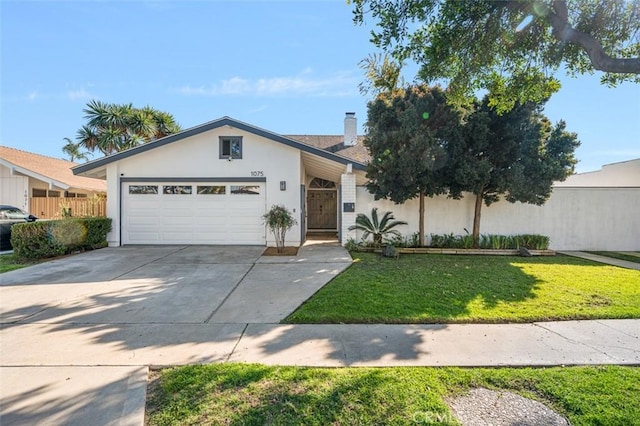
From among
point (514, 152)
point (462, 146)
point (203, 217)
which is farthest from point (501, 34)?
point (203, 217)

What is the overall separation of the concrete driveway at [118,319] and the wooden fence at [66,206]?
18.6 ft

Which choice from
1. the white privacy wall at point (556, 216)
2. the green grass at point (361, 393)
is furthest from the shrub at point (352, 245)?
the green grass at point (361, 393)

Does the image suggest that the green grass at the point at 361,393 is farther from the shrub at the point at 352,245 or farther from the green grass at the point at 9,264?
the green grass at the point at 9,264

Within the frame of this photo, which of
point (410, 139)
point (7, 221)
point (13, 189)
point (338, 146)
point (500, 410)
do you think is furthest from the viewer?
point (338, 146)

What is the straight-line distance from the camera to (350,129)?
54.5 ft

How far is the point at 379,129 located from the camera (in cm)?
946

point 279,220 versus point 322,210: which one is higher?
point 322,210

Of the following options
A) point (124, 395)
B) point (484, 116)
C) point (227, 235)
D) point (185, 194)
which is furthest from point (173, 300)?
point (484, 116)

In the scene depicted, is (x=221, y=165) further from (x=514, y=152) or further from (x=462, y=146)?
(x=514, y=152)

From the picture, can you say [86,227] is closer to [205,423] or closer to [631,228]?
[205,423]

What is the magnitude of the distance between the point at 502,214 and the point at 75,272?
42.7 ft

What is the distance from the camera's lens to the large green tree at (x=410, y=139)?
8.86 m

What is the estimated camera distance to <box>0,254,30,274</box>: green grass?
295 inches

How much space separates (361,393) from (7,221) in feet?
47.5
